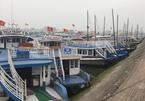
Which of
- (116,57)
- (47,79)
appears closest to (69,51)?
(47,79)

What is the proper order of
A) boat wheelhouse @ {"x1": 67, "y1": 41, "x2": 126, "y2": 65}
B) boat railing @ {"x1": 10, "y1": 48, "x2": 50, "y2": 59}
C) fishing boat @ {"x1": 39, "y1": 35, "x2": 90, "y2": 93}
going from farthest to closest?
boat wheelhouse @ {"x1": 67, "y1": 41, "x2": 126, "y2": 65}, fishing boat @ {"x1": 39, "y1": 35, "x2": 90, "y2": 93}, boat railing @ {"x1": 10, "y1": 48, "x2": 50, "y2": 59}

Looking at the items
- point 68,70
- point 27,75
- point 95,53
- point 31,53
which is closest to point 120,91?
point 68,70

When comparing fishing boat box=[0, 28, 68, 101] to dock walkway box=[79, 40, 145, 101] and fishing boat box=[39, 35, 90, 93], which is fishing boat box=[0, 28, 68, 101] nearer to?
fishing boat box=[39, 35, 90, 93]

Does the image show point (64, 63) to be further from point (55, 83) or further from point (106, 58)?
point (106, 58)

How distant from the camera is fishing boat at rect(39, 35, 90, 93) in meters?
20.2

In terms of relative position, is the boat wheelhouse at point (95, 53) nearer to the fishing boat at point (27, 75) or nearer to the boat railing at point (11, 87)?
the fishing boat at point (27, 75)

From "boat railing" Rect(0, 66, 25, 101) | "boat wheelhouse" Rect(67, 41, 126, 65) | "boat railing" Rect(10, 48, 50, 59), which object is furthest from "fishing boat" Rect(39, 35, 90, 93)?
"boat wheelhouse" Rect(67, 41, 126, 65)

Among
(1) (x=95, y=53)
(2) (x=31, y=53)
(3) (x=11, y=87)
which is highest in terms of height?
(2) (x=31, y=53)

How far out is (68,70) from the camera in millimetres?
23031

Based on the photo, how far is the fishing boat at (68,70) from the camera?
20.2 metres

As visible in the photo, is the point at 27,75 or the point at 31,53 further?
the point at 31,53

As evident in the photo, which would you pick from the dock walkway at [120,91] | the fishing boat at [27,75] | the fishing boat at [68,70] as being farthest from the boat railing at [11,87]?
the dock walkway at [120,91]

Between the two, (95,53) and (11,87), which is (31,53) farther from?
(95,53)

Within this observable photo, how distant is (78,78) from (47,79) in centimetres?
389
